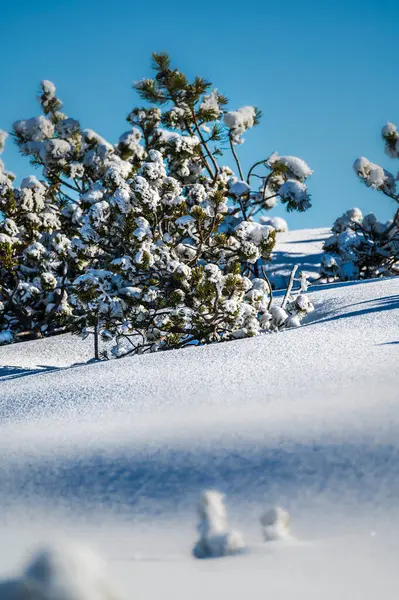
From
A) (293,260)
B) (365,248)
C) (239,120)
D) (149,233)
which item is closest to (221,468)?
(149,233)

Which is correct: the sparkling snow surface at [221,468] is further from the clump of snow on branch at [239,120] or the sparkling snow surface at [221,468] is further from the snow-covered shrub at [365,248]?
the snow-covered shrub at [365,248]

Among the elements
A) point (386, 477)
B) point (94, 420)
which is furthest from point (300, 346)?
point (386, 477)

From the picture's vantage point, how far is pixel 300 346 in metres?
2.63

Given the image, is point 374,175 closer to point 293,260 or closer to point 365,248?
point 365,248

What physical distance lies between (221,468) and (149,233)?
8.40 feet

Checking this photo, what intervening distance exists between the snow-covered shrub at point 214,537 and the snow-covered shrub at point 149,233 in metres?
2.56

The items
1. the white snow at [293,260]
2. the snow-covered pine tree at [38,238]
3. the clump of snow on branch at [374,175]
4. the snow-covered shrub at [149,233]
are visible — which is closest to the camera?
the snow-covered shrub at [149,233]

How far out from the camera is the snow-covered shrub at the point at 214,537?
97cm

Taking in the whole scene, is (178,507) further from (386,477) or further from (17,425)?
(17,425)

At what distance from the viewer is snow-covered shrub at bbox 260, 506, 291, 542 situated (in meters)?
1.02

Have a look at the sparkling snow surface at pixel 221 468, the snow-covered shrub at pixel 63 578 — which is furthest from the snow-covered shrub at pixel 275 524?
the snow-covered shrub at pixel 63 578

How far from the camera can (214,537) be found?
990mm

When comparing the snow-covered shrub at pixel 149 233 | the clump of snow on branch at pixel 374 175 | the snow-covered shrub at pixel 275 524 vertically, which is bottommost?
the snow-covered shrub at pixel 275 524

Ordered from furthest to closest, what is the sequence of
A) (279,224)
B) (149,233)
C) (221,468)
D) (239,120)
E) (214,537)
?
(279,224) → (239,120) → (149,233) → (221,468) → (214,537)
